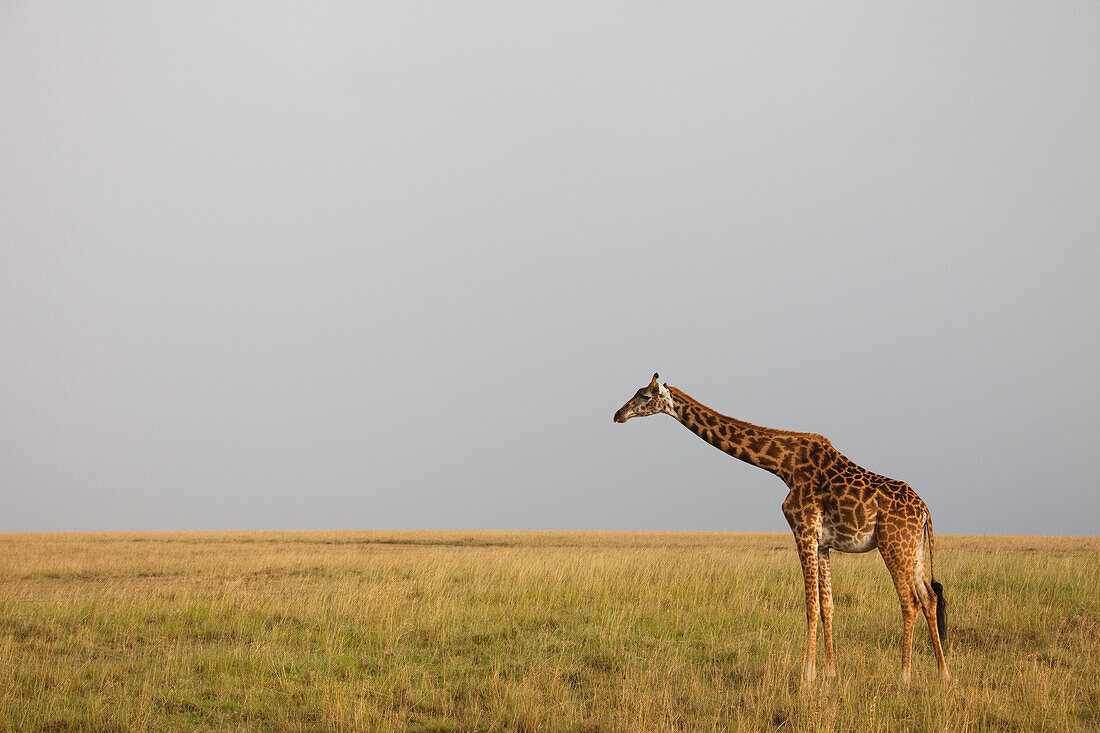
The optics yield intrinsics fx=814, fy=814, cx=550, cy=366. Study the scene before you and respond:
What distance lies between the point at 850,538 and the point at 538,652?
469cm

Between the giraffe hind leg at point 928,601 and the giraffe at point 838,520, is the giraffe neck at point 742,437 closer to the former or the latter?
the giraffe at point 838,520

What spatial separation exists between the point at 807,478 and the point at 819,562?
1043 mm

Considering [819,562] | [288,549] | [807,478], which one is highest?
[807,478]

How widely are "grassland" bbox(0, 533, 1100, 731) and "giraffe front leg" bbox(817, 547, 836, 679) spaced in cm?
35

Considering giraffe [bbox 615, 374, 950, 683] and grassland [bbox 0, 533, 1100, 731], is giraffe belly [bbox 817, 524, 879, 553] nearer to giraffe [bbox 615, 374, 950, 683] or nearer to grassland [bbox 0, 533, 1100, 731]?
giraffe [bbox 615, 374, 950, 683]

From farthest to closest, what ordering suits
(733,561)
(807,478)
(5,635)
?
(733,561)
(5,635)
(807,478)

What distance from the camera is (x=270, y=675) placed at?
1066 cm

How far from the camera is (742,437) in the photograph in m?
11.0

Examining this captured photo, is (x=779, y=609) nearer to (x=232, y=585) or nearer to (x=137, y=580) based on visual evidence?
(x=232, y=585)

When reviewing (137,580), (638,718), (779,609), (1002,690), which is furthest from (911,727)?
(137,580)

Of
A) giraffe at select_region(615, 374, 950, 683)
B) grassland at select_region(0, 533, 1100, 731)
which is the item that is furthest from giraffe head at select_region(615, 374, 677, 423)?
grassland at select_region(0, 533, 1100, 731)

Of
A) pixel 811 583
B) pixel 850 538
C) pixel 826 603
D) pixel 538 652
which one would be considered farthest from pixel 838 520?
pixel 538 652

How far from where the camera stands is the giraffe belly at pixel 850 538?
9820 millimetres

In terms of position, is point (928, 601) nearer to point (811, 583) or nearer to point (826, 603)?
point (826, 603)
